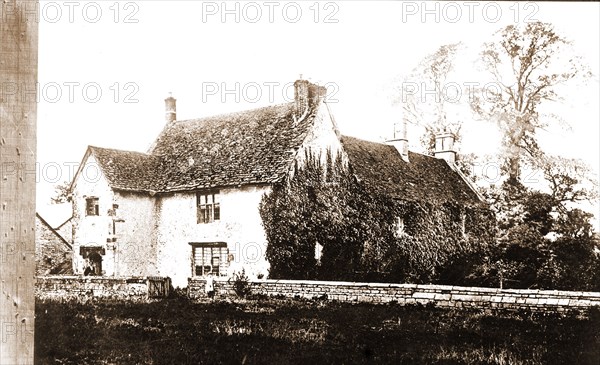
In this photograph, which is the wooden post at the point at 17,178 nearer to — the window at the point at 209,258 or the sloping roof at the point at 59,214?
the sloping roof at the point at 59,214

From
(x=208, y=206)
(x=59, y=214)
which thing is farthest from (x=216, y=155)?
(x=59, y=214)

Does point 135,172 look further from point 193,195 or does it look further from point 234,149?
point 234,149

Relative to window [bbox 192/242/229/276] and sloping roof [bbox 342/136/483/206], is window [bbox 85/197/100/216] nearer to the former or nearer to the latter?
window [bbox 192/242/229/276]

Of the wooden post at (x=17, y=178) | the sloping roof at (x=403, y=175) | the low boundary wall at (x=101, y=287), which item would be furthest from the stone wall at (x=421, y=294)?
the sloping roof at (x=403, y=175)

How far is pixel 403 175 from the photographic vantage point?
18234 millimetres

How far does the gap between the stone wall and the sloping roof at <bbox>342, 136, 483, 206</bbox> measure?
20.2ft

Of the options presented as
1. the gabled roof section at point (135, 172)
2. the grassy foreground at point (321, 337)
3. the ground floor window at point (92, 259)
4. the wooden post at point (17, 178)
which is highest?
the gabled roof section at point (135, 172)

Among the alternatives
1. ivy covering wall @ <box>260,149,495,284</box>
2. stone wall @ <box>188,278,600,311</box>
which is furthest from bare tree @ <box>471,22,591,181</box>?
ivy covering wall @ <box>260,149,495,284</box>

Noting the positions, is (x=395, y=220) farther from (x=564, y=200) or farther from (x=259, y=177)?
(x=564, y=200)

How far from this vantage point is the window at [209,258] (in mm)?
14594

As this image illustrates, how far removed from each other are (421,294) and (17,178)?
5911 millimetres

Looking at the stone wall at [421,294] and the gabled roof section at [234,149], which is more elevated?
the gabled roof section at [234,149]

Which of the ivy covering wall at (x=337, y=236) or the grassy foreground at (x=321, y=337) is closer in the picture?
the grassy foreground at (x=321, y=337)

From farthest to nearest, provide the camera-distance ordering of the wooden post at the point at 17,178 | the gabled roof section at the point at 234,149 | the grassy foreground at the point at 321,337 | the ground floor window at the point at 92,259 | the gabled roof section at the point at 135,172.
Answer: the gabled roof section at the point at 135,172 < the ground floor window at the point at 92,259 < the gabled roof section at the point at 234,149 < the grassy foreground at the point at 321,337 < the wooden post at the point at 17,178
